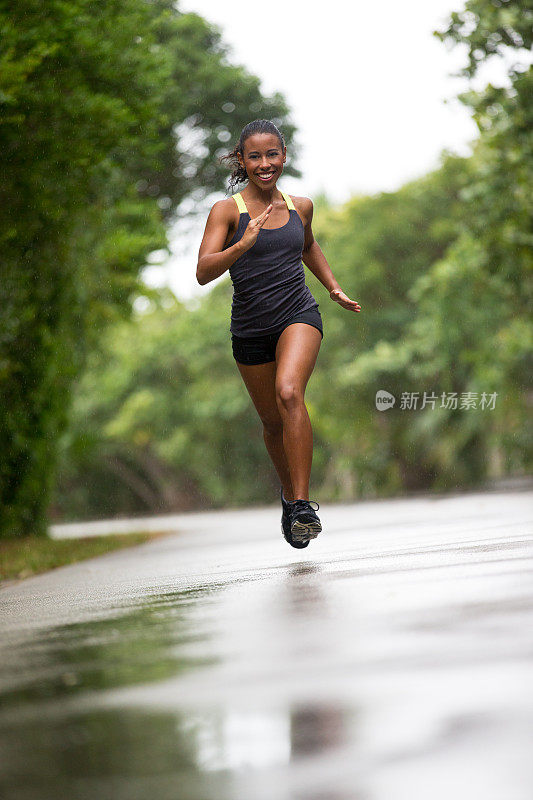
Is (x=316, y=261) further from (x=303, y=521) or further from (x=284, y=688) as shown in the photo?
(x=284, y=688)

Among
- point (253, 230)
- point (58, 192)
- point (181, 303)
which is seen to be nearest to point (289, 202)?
point (253, 230)

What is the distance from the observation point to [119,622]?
172 inches

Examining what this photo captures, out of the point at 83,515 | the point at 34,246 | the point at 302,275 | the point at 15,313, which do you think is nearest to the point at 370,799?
the point at 302,275

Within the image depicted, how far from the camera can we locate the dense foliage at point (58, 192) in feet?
33.3

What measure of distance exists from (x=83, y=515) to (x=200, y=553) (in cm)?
4480

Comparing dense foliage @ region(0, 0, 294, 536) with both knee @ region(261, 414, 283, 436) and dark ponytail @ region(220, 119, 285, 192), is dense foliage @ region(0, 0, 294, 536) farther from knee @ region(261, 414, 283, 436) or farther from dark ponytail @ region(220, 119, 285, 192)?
knee @ region(261, 414, 283, 436)

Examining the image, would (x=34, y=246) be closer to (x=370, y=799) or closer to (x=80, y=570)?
(x=80, y=570)

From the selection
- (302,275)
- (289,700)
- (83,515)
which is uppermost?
(289,700)

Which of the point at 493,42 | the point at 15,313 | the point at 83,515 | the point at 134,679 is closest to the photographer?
the point at 134,679

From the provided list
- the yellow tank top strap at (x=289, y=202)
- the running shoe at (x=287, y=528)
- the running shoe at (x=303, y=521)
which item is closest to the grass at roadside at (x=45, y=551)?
the running shoe at (x=287, y=528)

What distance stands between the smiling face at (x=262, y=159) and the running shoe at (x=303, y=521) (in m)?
1.58

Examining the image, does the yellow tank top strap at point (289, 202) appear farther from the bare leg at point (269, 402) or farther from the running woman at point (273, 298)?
the bare leg at point (269, 402)

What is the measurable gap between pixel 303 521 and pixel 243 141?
75.1 inches

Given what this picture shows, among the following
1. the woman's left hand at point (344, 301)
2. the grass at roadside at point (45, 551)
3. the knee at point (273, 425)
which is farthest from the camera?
the grass at roadside at point (45, 551)
